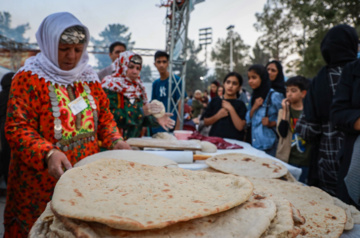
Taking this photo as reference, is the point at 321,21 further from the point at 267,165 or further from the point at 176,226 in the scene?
the point at 176,226

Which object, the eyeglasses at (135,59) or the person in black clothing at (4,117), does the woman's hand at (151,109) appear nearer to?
the eyeglasses at (135,59)

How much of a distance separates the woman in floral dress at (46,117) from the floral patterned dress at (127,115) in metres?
1.07

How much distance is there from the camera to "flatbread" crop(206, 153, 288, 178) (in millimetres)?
1692

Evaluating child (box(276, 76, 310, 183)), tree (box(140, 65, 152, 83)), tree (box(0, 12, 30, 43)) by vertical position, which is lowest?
child (box(276, 76, 310, 183))

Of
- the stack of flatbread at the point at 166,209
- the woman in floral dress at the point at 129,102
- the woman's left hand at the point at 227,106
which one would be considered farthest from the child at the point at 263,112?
the stack of flatbread at the point at 166,209

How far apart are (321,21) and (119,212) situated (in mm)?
19684

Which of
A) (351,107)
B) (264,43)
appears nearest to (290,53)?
(264,43)

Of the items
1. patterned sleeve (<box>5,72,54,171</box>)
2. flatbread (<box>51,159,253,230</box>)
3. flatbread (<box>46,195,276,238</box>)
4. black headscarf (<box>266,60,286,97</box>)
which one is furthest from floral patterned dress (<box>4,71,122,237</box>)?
black headscarf (<box>266,60,286,97</box>)

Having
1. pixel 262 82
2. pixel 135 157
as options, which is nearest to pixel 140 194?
pixel 135 157

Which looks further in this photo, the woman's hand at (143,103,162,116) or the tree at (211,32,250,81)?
the tree at (211,32,250,81)

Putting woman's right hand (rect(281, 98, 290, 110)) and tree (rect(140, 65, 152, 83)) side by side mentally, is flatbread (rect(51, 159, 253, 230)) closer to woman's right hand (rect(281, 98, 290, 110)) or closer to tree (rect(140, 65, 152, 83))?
woman's right hand (rect(281, 98, 290, 110))

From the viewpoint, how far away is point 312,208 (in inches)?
45.9

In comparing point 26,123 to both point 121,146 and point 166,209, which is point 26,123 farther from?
point 166,209

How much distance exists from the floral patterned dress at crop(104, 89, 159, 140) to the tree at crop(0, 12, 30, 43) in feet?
A: 227
